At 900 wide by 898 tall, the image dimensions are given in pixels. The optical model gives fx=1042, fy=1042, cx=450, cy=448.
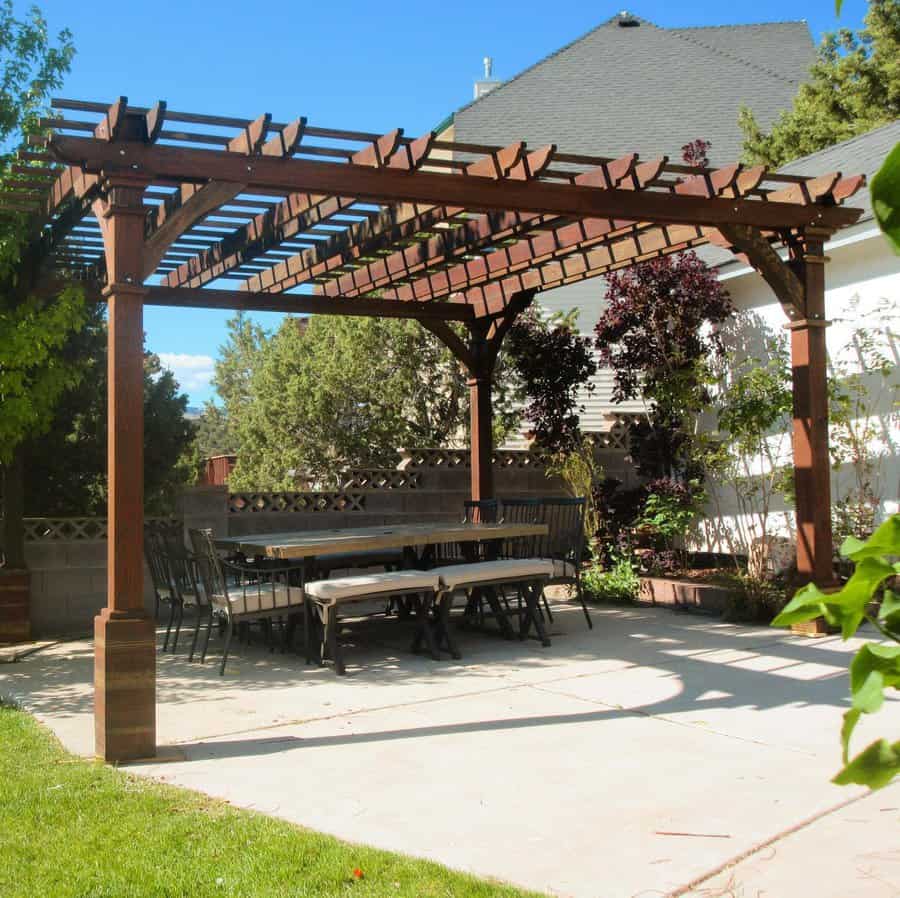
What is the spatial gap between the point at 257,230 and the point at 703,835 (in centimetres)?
570

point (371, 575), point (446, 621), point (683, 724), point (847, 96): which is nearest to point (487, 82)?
point (847, 96)

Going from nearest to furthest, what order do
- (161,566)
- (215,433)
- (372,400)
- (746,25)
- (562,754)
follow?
(562,754), (161,566), (372,400), (746,25), (215,433)

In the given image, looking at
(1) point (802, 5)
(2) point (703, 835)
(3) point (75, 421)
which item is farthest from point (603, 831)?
(1) point (802, 5)

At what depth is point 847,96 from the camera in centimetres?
1833

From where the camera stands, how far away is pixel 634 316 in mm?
10711

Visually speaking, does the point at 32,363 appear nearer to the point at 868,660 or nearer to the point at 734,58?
the point at 868,660

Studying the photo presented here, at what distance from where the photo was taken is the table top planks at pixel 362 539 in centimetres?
736

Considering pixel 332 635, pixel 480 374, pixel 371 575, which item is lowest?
pixel 332 635

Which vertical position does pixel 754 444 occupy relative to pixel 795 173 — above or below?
below

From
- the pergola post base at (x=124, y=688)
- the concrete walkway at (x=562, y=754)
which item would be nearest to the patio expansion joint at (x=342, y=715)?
the concrete walkway at (x=562, y=754)

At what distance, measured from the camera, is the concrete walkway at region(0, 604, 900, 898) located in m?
3.51

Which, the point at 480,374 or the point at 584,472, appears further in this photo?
the point at 480,374

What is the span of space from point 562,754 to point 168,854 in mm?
1980

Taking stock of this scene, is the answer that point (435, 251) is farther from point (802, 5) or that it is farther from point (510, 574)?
point (802, 5)
